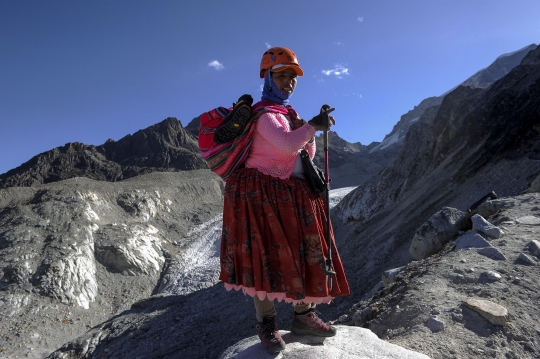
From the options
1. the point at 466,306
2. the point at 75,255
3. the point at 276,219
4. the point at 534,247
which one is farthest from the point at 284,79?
the point at 75,255

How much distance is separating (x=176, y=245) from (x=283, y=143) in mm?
32138

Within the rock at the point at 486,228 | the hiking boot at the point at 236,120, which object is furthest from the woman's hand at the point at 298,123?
the rock at the point at 486,228

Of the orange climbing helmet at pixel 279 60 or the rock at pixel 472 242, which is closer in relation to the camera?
the orange climbing helmet at pixel 279 60

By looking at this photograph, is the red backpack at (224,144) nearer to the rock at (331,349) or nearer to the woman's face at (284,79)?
the woman's face at (284,79)

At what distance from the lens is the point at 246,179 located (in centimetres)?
250

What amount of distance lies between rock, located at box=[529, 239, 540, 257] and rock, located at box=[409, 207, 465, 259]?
1.93 meters

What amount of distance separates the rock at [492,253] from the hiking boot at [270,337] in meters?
3.05

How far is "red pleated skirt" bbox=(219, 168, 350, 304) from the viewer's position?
2.34 m

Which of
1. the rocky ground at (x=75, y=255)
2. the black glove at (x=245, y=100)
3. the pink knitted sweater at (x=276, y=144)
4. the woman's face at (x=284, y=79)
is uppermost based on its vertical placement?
the woman's face at (x=284, y=79)

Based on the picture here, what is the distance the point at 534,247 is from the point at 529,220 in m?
1.25

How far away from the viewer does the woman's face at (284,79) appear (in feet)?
8.48

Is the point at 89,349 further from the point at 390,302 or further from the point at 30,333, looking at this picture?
the point at 390,302

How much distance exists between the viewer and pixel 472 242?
4938mm

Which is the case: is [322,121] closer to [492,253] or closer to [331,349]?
[331,349]
